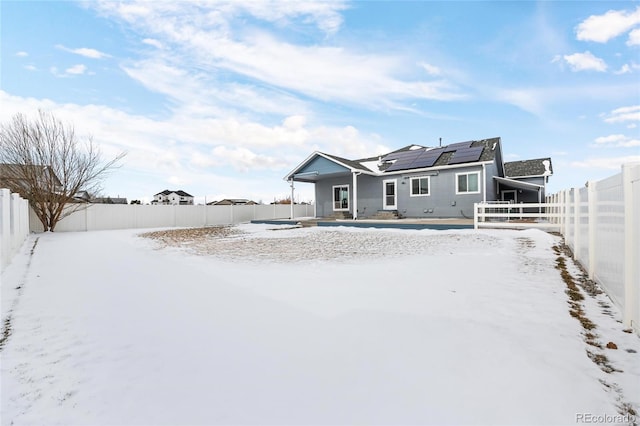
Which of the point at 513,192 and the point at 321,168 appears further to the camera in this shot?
the point at 513,192

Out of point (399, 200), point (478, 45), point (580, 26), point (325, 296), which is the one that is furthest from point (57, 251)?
point (580, 26)

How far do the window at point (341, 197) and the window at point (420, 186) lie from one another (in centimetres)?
435

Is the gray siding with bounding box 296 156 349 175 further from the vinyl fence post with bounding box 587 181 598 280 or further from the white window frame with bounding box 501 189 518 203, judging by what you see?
the vinyl fence post with bounding box 587 181 598 280

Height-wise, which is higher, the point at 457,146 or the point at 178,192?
the point at 178,192

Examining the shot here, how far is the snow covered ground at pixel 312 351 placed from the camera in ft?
5.90

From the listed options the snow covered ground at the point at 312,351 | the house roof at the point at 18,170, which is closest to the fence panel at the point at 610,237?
the snow covered ground at the point at 312,351

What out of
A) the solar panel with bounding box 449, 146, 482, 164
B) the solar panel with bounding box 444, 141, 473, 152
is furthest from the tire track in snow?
the solar panel with bounding box 444, 141, 473, 152

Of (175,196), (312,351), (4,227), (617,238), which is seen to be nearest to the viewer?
(312,351)

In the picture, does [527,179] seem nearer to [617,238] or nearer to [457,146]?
[457,146]

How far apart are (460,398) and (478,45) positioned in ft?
47.4

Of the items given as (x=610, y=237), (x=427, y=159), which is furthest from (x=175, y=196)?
(x=610, y=237)

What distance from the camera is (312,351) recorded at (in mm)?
2467

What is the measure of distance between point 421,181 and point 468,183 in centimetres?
236

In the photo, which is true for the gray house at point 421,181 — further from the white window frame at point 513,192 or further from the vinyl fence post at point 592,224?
the vinyl fence post at point 592,224
